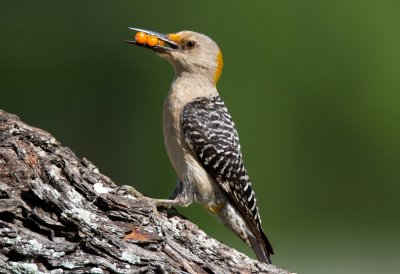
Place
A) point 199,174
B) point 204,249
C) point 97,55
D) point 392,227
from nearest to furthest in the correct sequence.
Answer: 1. point 204,249
2. point 199,174
3. point 392,227
4. point 97,55

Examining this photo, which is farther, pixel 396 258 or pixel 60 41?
pixel 60 41

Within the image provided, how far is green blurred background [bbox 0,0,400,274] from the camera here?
13430 mm

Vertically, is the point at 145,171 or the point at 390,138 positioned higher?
the point at 390,138

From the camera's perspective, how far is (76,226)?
527cm

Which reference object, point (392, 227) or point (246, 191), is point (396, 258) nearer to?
point (392, 227)

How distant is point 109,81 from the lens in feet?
49.2

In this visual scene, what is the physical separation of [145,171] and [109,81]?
2.16 m

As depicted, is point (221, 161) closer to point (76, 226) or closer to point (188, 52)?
point (188, 52)

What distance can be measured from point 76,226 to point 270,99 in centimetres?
897

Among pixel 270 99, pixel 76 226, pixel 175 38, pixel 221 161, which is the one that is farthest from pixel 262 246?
pixel 270 99

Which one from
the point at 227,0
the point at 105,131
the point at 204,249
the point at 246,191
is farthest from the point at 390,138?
the point at 204,249

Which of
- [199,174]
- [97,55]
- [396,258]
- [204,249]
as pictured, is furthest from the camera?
[97,55]

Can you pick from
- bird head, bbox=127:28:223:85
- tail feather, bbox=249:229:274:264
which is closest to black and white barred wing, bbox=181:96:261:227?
tail feather, bbox=249:229:274:264

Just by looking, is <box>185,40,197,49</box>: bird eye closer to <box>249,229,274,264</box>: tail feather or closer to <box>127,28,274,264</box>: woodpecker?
<box>127,28,274,264</box>: woodpecker
